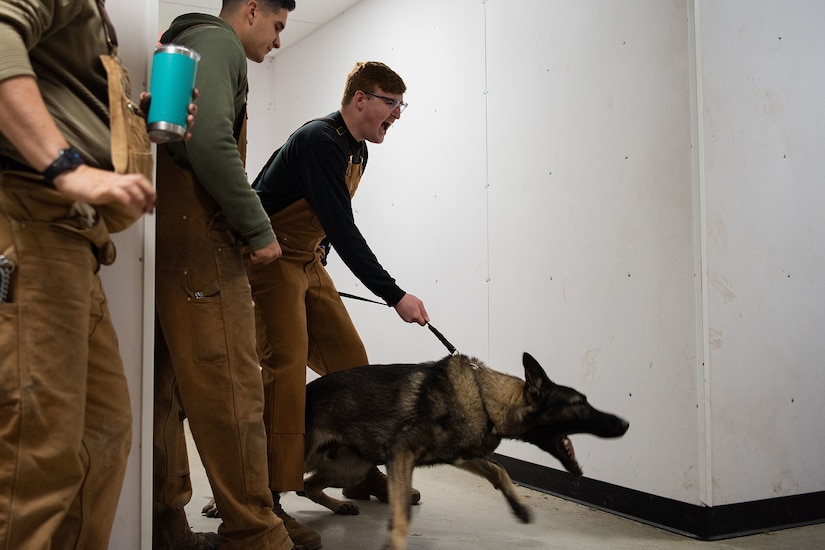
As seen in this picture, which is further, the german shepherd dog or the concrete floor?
the concrete floor

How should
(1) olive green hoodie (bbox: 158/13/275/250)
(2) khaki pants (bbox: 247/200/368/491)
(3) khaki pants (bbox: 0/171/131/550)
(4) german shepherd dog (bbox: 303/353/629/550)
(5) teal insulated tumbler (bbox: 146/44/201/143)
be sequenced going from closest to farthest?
(3) khaki pants (bbox: 0/171/131/550)
(5) teal insulated tumbler (bbox: 146/44/201/143)
(1) olive green hoodie (bbox: 158/13/275/250)
(4) german shepherd dog (bbox: 303/353/629/550)
(2) khaki pants (bbox: 247/200/368/491)

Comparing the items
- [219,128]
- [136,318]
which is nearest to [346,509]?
[136,318]

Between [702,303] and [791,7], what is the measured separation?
4.47ft

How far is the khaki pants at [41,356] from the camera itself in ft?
4.49

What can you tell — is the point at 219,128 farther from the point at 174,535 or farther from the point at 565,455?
the point at 565,455

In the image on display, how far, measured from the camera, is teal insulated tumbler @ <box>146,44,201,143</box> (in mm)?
1500

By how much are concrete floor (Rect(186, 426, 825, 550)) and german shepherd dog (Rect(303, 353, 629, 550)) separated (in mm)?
235

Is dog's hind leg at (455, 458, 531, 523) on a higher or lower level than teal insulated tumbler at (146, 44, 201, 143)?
lower

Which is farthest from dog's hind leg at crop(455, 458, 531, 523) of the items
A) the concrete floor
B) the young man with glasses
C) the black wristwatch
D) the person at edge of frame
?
the black wristwatch

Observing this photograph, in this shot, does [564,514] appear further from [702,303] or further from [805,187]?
[805,187]

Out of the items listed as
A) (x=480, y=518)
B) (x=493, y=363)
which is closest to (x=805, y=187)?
(x=493, y=363)

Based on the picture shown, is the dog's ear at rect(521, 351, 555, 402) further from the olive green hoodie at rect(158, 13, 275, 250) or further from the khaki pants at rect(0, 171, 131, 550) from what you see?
the khaki pants at rect(0, 171, 131, 550)

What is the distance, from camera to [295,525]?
2.78 meters

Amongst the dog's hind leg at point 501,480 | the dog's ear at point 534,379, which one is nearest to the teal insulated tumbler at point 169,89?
the dog's ear at point 534,379
